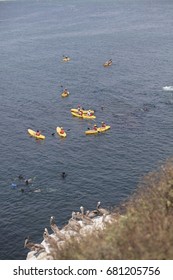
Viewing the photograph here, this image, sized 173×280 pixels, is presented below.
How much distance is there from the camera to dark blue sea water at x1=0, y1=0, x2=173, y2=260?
168 feet

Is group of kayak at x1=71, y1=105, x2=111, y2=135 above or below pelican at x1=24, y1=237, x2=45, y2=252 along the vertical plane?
above

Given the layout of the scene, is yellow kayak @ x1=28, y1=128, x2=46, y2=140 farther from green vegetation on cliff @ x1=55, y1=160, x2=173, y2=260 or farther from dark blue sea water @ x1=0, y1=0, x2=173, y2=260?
green vegetation on cliff @ x1=55, y1=160, x2=173, y2=260

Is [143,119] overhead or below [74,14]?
below

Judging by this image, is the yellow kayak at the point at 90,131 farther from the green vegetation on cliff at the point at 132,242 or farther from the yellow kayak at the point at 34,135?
the green vegetation on cliff at the point at 132,242

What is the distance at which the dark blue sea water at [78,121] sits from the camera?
168 feet

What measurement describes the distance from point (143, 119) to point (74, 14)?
137225 millimetres

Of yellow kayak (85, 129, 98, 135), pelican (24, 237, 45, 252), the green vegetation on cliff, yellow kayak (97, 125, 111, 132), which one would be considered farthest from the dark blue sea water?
the green vegetation on cliff

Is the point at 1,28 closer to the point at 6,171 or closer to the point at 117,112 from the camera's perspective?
the point at 117,112

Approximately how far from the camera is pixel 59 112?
257 feet

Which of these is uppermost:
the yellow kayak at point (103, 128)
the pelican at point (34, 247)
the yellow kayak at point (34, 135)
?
the yellow kayak at point (103, 128)

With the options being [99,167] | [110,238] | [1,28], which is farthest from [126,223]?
[1,28]

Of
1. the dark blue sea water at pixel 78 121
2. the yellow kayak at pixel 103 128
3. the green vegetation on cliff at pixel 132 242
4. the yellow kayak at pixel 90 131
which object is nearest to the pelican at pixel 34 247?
the dark blue sea water at pixel 78 121

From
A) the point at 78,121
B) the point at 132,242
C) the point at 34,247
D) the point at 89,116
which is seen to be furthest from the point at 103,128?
the point at 132,242

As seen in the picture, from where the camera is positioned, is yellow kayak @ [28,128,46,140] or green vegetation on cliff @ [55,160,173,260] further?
yellow kayak @ [28,128,46,140]
